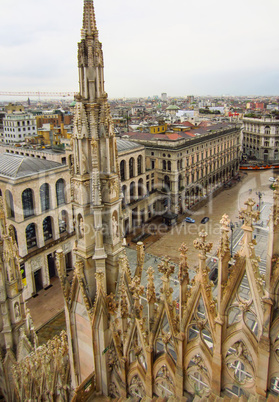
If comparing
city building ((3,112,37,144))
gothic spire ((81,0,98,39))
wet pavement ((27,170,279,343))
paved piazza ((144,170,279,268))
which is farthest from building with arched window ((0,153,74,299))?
city building ((3,112,37,144))

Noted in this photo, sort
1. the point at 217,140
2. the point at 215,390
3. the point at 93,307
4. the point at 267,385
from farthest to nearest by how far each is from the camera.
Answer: the point at 217,140 → the point at 93,307 → the point at 215,390 → the point at 267,385

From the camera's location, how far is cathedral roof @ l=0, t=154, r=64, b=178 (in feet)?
142

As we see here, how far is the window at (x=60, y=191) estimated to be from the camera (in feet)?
159

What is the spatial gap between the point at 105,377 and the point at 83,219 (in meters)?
6.88

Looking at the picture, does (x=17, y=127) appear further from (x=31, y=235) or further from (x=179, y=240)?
(x=31, y=235)

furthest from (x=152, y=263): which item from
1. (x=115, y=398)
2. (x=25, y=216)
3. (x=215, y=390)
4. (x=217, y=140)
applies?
(x=217, y=140)

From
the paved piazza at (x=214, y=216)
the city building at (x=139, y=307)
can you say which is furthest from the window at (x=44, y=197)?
the city building at (x=139, y=307)

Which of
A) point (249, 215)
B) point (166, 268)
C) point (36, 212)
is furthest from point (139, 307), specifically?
point (36, 212)

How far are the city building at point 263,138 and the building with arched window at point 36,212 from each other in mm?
104401

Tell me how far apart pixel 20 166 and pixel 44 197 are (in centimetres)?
555

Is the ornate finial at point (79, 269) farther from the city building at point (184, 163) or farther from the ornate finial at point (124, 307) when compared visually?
the city building at point (184, 163)

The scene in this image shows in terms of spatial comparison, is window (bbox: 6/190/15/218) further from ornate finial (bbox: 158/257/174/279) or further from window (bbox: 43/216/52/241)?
ornate finial (bbox: 158/257/174/279)

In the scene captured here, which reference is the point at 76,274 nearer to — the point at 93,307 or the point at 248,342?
the point at 93,307

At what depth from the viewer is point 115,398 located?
13.8m
